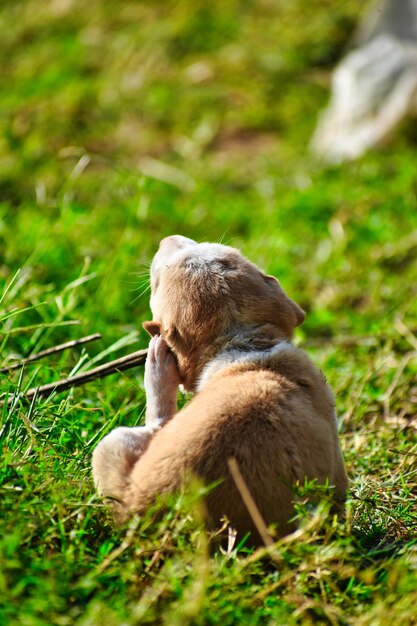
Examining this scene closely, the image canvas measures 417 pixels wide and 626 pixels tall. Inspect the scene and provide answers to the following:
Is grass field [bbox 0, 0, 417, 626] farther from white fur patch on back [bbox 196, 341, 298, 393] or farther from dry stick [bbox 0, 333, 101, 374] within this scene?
white fur patch on back [bbox 196, 341, 298, 393]

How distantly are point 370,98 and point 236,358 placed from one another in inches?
259

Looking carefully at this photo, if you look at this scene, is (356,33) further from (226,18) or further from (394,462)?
(394,462)

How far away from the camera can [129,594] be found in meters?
2.47

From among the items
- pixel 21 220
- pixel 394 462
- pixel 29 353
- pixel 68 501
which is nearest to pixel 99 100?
pixel 21 220

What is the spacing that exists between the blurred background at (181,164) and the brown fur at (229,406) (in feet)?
2.01

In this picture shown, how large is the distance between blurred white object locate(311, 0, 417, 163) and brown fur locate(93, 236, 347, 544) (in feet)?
18.2

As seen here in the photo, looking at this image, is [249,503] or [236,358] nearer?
[249,503]

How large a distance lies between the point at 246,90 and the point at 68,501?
28.1ft

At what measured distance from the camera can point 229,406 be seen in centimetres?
281

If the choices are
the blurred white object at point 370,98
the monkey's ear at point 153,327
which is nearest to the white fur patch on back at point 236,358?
the monkey's ear at point 153,327

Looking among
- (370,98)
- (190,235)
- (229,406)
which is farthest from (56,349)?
(370,98)

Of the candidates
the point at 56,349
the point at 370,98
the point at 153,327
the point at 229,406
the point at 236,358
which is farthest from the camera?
the point at 370,98

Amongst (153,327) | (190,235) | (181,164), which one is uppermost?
(153,327)

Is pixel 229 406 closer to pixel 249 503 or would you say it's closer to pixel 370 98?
pixel 249 503
